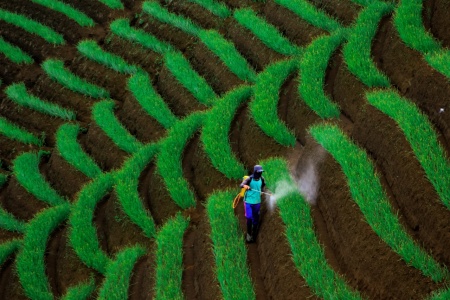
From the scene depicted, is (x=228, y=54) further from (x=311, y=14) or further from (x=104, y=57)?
(x=104, y=57)

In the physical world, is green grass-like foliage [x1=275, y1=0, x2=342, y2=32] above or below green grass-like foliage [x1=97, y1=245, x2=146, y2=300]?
above

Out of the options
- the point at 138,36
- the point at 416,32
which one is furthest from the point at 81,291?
the point at 138,36

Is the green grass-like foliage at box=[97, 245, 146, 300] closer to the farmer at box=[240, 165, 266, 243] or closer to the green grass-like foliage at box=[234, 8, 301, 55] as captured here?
the farmer at box=[240, 165, 266, 243]

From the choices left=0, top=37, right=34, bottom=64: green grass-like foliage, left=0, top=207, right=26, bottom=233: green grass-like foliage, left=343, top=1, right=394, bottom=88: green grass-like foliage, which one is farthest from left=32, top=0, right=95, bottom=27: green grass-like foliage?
left=343, top=1, right=394, bottom=88: green grass-like foliage

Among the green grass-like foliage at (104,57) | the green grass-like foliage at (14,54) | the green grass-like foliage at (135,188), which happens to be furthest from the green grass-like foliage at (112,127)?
the green grass-like foliage at (14,54)

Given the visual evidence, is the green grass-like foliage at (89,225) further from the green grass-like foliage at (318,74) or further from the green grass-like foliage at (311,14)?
the green grass-like foliage at (311,14)
